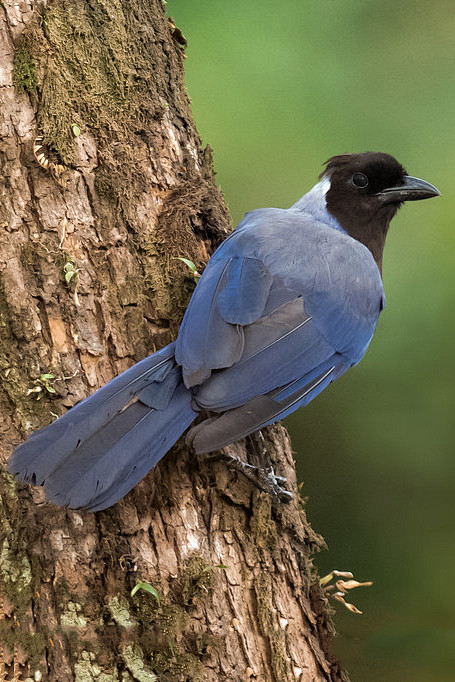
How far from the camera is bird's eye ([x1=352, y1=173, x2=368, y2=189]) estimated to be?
3.24 metres

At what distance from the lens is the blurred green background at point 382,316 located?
3859mm

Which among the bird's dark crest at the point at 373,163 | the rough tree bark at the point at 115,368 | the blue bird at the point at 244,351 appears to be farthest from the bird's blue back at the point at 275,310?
the bird's dark crest at the point at 373,163

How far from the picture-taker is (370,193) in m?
3.24

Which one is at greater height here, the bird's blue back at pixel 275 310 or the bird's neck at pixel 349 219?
the bird's neck at pixel 349 219

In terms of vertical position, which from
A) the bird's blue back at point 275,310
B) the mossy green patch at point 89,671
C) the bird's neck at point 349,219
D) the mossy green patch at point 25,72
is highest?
the mossy green patch at point 25,72

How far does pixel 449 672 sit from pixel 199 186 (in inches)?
94.1

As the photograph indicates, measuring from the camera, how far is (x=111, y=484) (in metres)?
2.03

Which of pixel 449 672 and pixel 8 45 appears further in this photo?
pixel 449 672

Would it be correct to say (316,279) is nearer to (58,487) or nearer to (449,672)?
(58,487)

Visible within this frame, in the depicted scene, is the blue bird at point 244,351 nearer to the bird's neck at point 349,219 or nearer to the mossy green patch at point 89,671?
the bird's neck at point 349,219

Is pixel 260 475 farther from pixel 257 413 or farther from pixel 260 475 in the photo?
pixel 257 413

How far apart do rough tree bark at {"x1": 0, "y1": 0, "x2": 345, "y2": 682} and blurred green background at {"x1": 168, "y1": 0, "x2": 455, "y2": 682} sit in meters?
1.41

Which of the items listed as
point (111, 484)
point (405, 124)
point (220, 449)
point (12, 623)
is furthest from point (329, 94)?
point (12, 623)

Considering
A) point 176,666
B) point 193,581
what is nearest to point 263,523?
point 193,581
